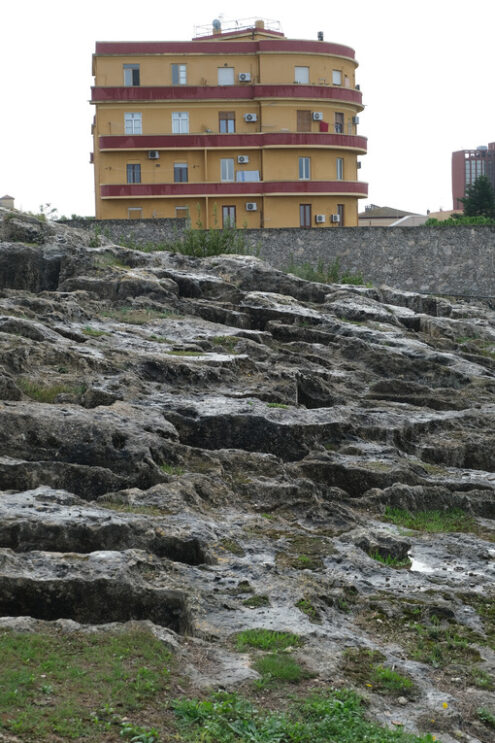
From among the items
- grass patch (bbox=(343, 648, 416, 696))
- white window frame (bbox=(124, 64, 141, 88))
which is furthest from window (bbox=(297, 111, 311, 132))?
grass patch (bbox=(343, 648, 416, 696))

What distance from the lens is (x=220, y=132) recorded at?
50781mm

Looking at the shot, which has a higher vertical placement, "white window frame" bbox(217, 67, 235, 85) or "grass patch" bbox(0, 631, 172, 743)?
"white window frame" bbox(217, 67, 235, 85)

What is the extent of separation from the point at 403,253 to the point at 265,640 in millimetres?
34070

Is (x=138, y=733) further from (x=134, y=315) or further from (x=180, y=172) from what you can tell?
(x=180, y=172)

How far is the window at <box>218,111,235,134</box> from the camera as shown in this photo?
50.7m

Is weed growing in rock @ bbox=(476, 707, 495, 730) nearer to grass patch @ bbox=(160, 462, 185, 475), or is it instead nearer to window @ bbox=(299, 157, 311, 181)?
grass patch @ bbox=(160, 462, 185, 475)

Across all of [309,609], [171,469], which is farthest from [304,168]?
[309,609]

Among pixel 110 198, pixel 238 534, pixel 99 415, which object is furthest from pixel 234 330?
pixel 110 198

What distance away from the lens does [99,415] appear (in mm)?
11625

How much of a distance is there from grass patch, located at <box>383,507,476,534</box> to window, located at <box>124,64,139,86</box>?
139 feet

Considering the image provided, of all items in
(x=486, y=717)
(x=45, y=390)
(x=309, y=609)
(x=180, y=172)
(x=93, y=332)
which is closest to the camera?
(x=486, y=717)

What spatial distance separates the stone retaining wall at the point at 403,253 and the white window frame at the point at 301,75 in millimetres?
13837

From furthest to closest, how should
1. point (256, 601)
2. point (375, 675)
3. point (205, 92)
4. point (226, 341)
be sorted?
point (205, 92)
point (226, 341)
point (256, 601)
point (375, 675)

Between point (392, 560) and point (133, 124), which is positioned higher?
point (133, 124)
